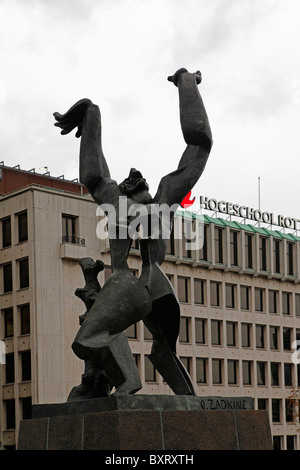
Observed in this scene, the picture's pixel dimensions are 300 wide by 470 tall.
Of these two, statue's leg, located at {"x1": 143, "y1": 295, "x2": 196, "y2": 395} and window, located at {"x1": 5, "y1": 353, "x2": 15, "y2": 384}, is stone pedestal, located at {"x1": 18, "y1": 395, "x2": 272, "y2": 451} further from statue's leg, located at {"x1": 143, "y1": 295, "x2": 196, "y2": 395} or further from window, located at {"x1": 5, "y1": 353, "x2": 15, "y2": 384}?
window, located at {"x1": 5, "y1": 353, "x2": 15, "y2": 384}

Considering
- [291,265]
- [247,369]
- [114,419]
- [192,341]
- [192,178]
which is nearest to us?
[114,419]

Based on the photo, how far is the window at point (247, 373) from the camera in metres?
75.8

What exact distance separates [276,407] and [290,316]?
8.37 meters

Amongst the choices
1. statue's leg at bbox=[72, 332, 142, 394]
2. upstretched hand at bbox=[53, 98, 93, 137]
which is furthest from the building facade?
statue's leg at bbox=[72, 332, 142, 394]

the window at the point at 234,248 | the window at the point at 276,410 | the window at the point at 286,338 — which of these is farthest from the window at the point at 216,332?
the window at the point at 286,338

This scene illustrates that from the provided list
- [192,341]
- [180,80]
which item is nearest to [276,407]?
[192,341]

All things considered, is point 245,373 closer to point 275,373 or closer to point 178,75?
point 275,373

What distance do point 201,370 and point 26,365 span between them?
16163 mm

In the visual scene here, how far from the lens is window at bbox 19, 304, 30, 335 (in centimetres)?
6147

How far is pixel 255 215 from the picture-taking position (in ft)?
255

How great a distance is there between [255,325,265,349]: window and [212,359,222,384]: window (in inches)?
210

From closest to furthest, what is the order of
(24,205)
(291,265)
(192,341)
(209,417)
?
(209,417) < (24,205) < (192,341) < (291,265)

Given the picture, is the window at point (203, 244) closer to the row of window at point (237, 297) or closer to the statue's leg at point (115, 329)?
the row of window at point (237, 297)

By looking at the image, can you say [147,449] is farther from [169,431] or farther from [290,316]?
[290,316]
